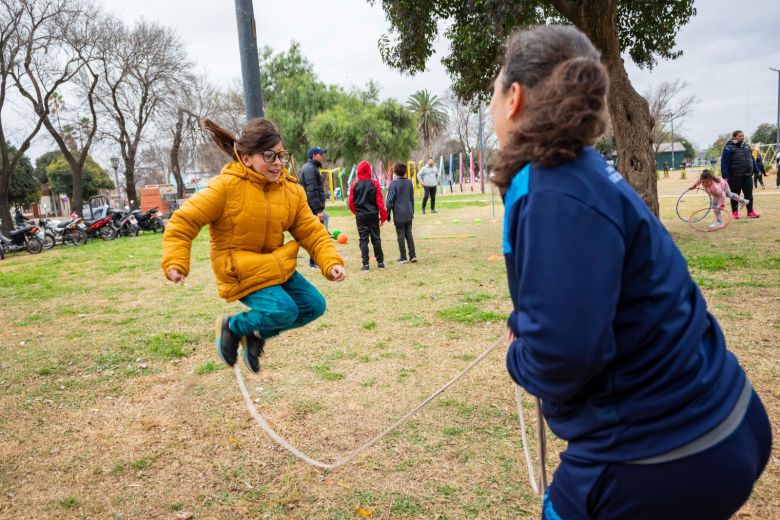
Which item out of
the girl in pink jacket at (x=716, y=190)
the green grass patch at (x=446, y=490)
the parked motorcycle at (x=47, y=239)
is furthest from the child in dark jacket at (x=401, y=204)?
the parked motorcycle at (x=47, y=239)

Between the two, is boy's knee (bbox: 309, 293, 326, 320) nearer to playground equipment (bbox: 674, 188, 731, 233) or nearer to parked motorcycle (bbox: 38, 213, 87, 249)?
playground equipment (bbox: 674, 188, 731, 233)

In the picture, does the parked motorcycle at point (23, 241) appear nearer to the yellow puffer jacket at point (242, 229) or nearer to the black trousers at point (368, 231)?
the black trousers at point (368, 231)

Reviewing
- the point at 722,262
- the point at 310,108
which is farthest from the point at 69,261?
the point at 310,108

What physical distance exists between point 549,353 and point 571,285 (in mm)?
161

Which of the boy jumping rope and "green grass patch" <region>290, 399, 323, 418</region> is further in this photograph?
"green grass patch" <region>290, 399, 323, 418</region>

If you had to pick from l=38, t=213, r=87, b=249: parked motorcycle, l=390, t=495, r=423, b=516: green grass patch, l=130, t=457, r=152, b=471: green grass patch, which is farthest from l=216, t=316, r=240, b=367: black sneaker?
l=38, t=213, r=87, b=249: parked motorcycle

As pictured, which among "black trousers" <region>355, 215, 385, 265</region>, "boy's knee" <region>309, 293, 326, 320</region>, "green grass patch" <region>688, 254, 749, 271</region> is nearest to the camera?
"boy's knee" <region>309, 293, 326, 320</region>

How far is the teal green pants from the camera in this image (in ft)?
11.6

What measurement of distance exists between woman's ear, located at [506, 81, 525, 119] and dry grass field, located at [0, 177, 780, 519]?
2.37m

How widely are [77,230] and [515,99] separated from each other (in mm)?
23086

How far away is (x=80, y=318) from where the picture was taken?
8250mm

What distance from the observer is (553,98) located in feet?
4.20

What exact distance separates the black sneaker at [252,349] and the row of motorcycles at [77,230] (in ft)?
60.9

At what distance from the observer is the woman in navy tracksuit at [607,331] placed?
1.16m
